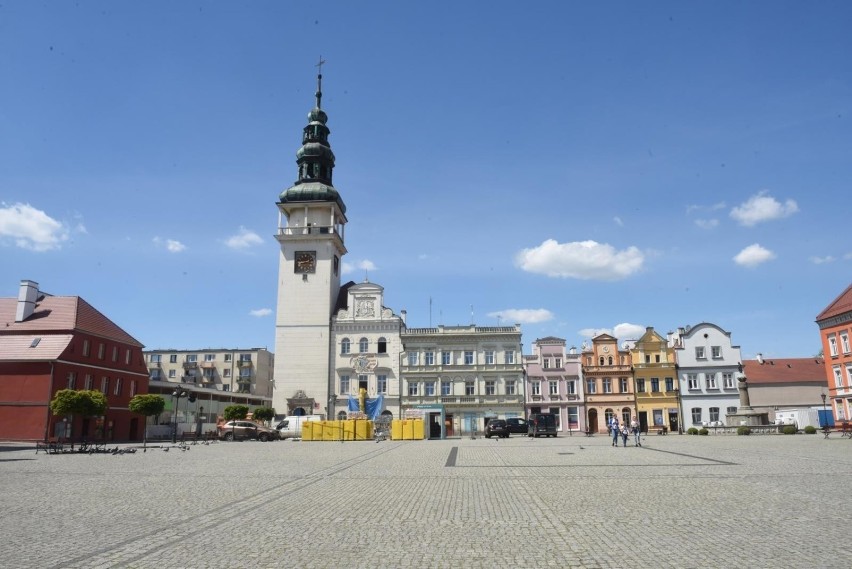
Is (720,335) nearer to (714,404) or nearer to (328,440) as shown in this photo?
(714,404)

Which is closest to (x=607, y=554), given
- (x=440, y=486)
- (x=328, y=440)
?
(x=440, y=486)

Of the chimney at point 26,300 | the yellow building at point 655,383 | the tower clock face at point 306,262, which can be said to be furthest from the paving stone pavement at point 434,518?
the tower clock face at point 306,262

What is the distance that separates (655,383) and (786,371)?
15.8m

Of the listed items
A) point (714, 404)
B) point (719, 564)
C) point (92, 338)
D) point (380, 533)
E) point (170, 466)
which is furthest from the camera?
point (714, 404)

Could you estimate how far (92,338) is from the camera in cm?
4997

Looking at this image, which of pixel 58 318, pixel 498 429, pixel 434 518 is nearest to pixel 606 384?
pixel 498 429

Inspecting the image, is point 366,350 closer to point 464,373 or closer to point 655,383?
point 464,373

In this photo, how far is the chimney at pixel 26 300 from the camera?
4906 cm

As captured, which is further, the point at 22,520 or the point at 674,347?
the point at 674,347

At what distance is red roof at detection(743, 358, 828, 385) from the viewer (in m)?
67.1

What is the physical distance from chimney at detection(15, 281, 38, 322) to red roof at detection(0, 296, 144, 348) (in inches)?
13.8

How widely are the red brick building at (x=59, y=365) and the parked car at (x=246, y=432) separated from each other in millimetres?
9196

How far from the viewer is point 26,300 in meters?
49.6

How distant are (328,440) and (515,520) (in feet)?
123
